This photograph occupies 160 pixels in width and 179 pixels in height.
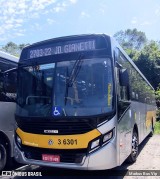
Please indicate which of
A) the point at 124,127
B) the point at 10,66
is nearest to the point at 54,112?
the point at 124,127

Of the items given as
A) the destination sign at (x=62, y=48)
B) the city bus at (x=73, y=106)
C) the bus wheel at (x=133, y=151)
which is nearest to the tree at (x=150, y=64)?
the bus wheel at (x=133, y=151)

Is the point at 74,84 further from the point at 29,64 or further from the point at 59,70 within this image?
the point at 29,64

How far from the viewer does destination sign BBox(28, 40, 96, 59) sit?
20.2ft

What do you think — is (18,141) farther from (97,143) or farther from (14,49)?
(14,49)

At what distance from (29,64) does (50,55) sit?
58 cm

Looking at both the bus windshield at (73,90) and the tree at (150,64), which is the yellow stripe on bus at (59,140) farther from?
the tree at (150,64)

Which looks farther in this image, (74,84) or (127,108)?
(127,108)

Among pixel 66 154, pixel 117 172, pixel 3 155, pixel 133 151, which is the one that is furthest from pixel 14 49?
pixel 66 154

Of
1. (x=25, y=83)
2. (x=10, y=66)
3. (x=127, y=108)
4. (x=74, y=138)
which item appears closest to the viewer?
(x=74, y=138)

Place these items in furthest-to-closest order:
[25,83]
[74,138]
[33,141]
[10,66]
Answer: [10,66]
[25,83]
[33,141]
[74,138]

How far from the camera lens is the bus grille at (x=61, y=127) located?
5.64 meters

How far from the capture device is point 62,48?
6410 mm

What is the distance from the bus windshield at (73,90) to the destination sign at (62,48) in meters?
0.30

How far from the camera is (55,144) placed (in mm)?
5828
